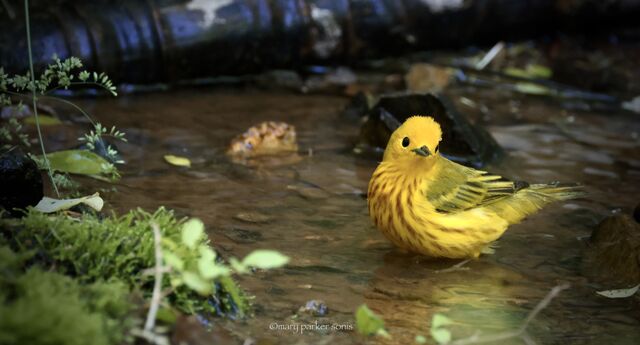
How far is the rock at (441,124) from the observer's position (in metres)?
6.32

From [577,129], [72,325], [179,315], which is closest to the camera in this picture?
[72,325]

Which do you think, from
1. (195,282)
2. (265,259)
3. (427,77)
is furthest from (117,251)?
(427,77)

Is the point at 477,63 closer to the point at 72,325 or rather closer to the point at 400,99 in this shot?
the point at 400,99

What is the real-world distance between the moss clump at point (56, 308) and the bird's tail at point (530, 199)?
7.93ft

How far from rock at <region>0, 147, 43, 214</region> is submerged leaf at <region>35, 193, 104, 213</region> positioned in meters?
0.05

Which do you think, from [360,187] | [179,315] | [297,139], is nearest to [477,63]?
[297,139]

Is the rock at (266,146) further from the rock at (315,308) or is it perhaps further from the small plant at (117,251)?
the small plant at (117,251)

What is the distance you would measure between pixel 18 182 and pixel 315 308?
1.50 meters

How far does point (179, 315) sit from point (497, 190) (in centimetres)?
A: 232

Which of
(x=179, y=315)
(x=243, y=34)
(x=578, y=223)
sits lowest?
(x=578, y=223)

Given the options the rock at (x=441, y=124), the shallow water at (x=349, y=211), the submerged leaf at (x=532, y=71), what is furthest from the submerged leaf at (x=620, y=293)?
the submerged leaf at (x=532, y=71)

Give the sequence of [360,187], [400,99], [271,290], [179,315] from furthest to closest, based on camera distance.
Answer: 1. [400,99]
2. [360,187]
3. [271,290]
4. [179,315]

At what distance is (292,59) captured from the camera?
859 cm

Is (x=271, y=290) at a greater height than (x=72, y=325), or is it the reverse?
(x=72, y=325)
